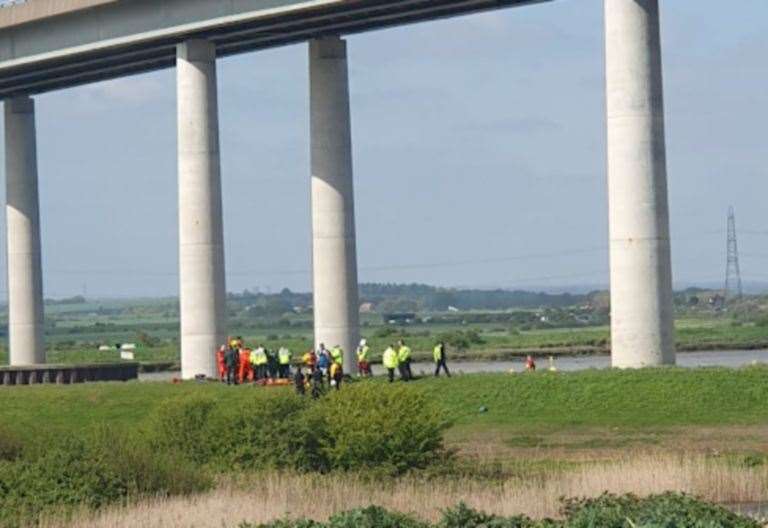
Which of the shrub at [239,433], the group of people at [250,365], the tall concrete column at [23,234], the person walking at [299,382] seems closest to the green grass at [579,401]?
the person walking at [299,382]

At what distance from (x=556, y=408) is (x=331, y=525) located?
30395 millimetres

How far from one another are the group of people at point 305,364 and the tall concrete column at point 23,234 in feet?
66.3

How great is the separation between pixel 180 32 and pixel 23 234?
21318 mm

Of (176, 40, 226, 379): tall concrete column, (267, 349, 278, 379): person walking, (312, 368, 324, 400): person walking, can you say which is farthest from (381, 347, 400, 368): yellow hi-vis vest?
(176, 40, 226, 379): tall concrete column

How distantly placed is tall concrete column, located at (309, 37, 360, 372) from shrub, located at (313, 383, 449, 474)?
28.7m

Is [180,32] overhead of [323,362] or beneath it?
overhead

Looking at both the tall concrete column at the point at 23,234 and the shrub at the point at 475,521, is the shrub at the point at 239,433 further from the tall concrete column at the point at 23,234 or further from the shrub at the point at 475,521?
the tall concrete column at the point at 23,234

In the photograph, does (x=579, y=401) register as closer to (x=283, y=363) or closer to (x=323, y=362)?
(x=323, y=362)

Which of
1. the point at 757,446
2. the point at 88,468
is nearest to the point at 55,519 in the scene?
the point at 88,468

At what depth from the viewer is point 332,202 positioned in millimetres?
75125

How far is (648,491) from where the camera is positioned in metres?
38.8

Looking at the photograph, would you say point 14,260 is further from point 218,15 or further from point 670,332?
point 670,332

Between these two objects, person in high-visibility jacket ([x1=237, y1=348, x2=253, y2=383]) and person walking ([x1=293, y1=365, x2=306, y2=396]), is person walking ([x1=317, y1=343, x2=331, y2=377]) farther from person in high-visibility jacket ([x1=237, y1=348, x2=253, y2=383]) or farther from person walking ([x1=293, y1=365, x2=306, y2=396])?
person in high-visibility jacket ([x1=237, y1=348, x2=253, y2=383])

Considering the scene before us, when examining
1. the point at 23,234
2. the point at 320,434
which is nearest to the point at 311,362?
the point at 320,434
